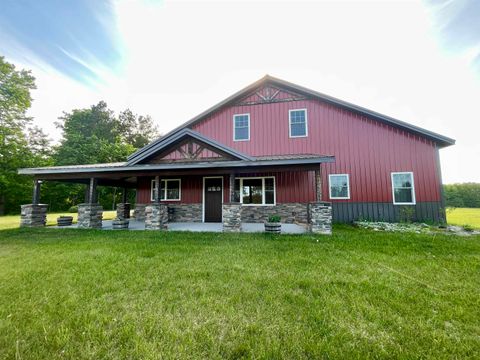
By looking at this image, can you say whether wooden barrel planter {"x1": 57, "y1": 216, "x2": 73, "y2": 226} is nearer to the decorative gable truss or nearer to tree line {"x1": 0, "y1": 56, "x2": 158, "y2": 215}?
the decorative gable truss

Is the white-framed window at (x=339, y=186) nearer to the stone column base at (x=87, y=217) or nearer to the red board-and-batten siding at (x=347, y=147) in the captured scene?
the red board-and-batten siding at (x=347, y=147)

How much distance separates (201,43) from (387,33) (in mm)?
7522

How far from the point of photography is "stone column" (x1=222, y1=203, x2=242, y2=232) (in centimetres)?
808

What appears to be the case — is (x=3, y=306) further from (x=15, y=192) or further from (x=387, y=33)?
(x=15, y=192)

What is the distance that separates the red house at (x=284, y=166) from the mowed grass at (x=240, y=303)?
12.8ft

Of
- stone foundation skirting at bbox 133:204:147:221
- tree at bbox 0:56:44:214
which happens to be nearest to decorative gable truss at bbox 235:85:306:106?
stone foundation skirting at bbox 133:204:147:221

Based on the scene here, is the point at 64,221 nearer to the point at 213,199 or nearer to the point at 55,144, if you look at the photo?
the point at 213,199

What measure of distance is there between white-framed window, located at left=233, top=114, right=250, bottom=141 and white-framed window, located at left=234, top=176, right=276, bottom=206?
2.50 m

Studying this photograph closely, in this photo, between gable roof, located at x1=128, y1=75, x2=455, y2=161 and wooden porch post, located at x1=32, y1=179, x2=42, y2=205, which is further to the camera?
wooden porch post, located at x1=32, y1=179, x2=42, y2=205

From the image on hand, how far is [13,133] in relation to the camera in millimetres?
18906

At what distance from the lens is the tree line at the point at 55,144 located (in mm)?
17812

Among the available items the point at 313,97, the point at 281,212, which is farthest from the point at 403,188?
the point at 313,97

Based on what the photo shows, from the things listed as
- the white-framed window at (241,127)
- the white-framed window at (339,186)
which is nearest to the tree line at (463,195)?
the white-framed window at (339,186)

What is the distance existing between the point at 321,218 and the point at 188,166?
5.54 meters
